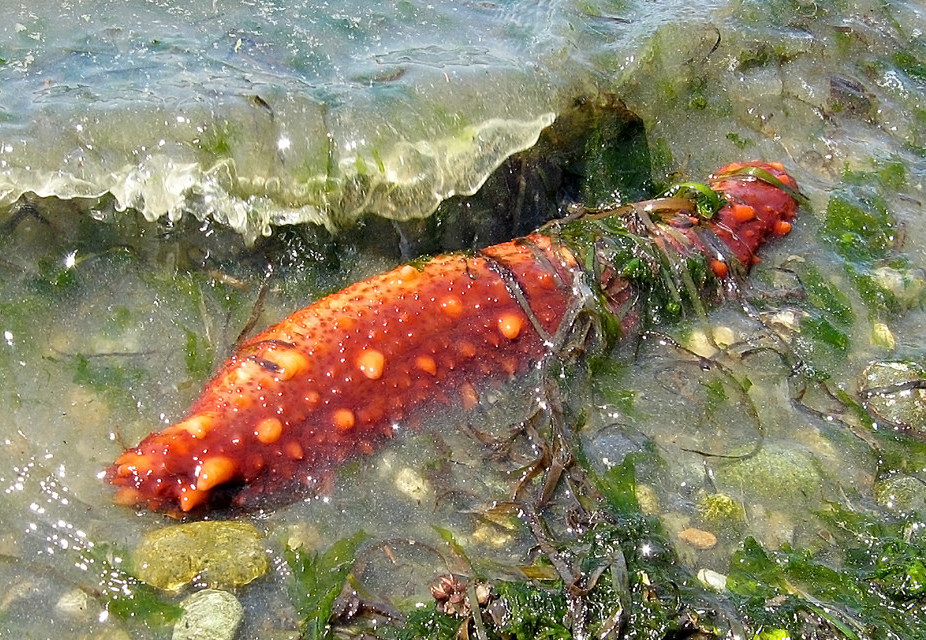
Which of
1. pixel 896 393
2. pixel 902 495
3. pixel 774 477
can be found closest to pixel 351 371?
pixel 774 477

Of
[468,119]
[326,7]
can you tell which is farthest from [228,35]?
[468,119]

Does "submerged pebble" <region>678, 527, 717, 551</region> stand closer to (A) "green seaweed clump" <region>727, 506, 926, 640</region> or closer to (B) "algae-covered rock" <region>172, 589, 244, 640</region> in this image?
→ (A) "green seaweed clump" <region>727, 506, 926, 640</region>

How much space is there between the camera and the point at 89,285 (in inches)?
148

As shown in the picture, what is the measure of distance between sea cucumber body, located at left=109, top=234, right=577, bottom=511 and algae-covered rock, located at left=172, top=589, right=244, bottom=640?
34cm

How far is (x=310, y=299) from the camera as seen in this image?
414 cm

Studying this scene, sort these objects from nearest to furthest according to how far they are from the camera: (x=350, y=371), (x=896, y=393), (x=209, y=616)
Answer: (x=209, y=616) < (x=350, y=371) < (x=896, y=393)

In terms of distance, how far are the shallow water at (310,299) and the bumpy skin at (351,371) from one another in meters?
0.13

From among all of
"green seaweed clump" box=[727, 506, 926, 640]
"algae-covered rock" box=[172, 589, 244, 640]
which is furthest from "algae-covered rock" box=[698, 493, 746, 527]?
"algae-covered rock" box=[172, 589, 244, 640]

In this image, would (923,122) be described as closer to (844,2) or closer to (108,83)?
(844,2)

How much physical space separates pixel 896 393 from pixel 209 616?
3093 mm

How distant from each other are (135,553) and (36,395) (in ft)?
2.76

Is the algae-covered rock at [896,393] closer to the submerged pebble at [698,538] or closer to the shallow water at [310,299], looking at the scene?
the shallow water at [310,299]

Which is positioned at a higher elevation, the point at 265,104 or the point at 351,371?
the point at 265,104

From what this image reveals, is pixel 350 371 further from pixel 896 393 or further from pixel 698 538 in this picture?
pixel 896 393
